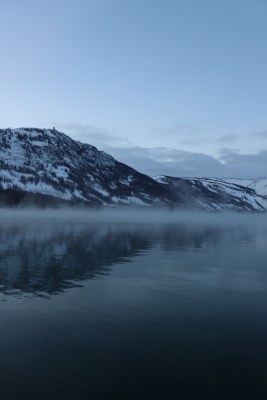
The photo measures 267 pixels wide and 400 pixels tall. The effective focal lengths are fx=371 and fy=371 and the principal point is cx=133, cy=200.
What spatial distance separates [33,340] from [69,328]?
2.91 meters

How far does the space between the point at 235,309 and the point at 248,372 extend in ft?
37.1

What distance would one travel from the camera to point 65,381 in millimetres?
17781

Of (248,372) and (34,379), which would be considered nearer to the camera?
(34,379)

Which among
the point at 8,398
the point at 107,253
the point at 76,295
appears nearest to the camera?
the point at 8,398

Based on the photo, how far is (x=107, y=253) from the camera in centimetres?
6272

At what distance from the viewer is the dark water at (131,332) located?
17656 mm

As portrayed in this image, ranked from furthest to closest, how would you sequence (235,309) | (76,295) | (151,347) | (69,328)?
(76,295)
(235,309)
(69,328)
(151,347)

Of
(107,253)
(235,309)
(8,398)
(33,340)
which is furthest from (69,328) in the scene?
(107,253)

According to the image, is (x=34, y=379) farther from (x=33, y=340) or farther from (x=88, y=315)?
(x=88, y=315)

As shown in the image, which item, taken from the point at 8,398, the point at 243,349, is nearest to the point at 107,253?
the point at 243,349

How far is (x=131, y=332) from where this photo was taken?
80.4 ft

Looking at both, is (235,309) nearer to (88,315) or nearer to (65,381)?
(88,315)

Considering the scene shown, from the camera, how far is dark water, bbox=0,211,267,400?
17656 mm

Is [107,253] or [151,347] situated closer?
[151,347]
